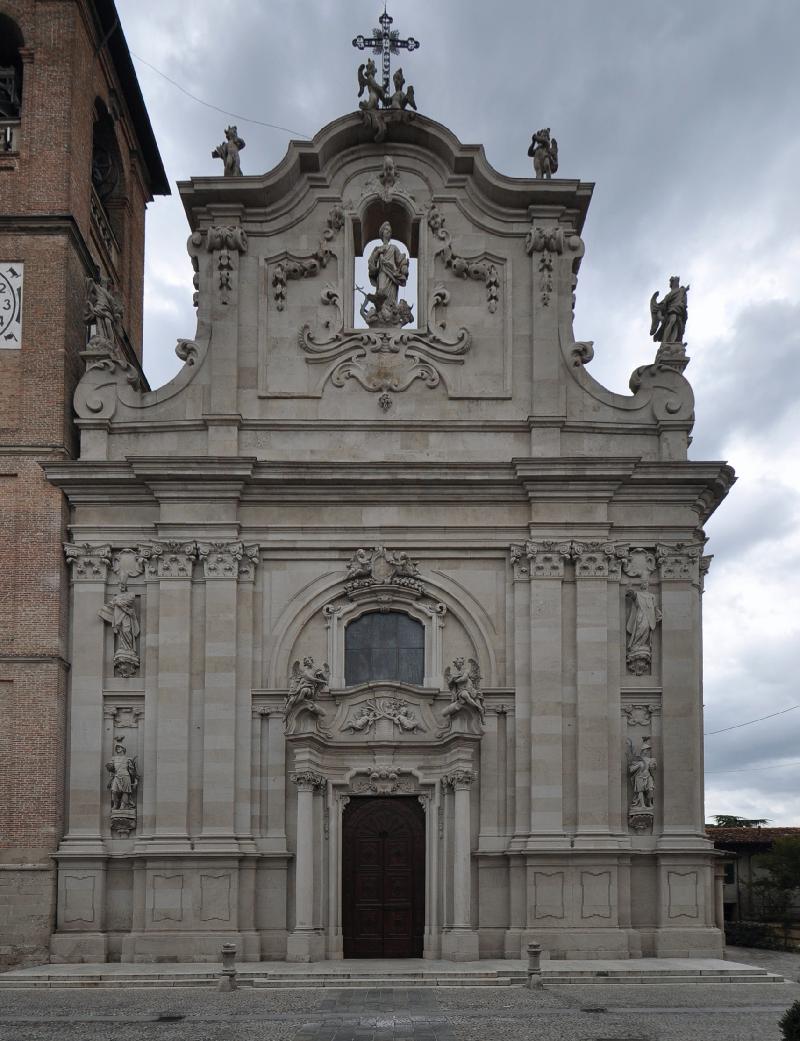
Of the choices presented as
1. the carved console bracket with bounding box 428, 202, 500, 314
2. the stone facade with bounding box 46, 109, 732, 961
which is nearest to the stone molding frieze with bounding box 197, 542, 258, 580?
the stone facade with bounding box 46, 109, 732, 961

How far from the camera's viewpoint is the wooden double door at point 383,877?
2602 cm

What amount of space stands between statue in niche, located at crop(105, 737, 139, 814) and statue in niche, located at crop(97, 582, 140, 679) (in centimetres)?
154

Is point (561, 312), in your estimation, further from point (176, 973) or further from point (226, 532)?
point (176, 973)

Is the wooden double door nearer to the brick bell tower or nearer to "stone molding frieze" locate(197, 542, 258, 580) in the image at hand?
"stone molding frieze" locate(197, 542, 258, 580)

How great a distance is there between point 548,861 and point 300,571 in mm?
6766

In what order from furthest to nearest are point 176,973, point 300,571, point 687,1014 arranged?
1. point 300,571
2. point 176,973
3. point 687,1014

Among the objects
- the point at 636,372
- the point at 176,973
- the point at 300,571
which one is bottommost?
the point at 176,973

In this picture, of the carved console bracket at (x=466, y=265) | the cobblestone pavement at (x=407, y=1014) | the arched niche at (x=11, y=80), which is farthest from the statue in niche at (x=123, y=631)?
the arched niche at (x=11, y=80)

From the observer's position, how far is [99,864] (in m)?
25.8

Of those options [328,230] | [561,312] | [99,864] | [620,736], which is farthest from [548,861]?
[328,230]

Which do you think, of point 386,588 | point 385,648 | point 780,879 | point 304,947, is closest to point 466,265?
point 386,588

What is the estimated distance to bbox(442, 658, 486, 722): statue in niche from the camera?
2581 centimetres

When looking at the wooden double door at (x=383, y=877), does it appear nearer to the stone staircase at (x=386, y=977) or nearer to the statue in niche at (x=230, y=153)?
the stone staircase at (x=386, y=977)

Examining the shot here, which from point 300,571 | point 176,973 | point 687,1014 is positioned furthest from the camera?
point 300,571
